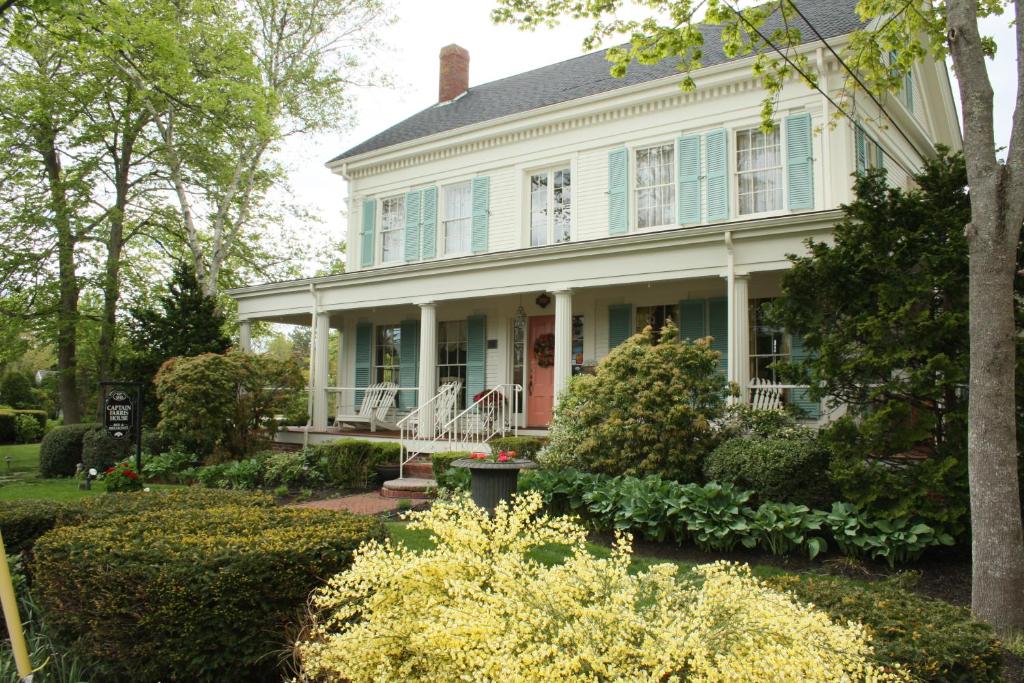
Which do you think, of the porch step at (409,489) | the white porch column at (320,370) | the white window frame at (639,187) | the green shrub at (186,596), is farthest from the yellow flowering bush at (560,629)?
the white porch column at (320,370)

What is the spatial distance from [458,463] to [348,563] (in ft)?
13.6

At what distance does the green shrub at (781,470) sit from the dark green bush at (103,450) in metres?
11.0

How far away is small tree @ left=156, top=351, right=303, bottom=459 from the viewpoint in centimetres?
1311

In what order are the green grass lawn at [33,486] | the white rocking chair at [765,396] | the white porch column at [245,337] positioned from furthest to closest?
1. the white porch column at [245,337]
2. the green grass lawn at [33,486]
3. the white rocking chair at [765,396]

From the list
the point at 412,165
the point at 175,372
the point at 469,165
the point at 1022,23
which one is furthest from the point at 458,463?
the point at 412,165

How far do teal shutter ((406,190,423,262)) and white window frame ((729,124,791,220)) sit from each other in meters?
7.19

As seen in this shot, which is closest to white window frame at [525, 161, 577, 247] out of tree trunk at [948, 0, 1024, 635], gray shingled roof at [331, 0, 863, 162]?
gray shingled roof at [331, 0, 863, 162]

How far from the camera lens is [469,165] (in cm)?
1581

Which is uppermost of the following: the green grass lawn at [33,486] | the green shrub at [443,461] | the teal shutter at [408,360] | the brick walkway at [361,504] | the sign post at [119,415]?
the teal shutter at [408,360]

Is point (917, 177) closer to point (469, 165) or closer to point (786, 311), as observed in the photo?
point (786, 311)

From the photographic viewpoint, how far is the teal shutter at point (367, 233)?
1719cm

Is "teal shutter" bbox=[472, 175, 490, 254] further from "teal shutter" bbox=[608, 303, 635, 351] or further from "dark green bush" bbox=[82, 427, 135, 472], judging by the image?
"dark green bush" bbox=[82, 427, 135, 472]

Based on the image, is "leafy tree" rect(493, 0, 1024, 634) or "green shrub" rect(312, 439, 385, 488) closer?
"leafy tree" rect(493, 0, 1024, 634)

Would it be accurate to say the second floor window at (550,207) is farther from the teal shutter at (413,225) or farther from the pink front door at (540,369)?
the teal shutter at (413,225)
